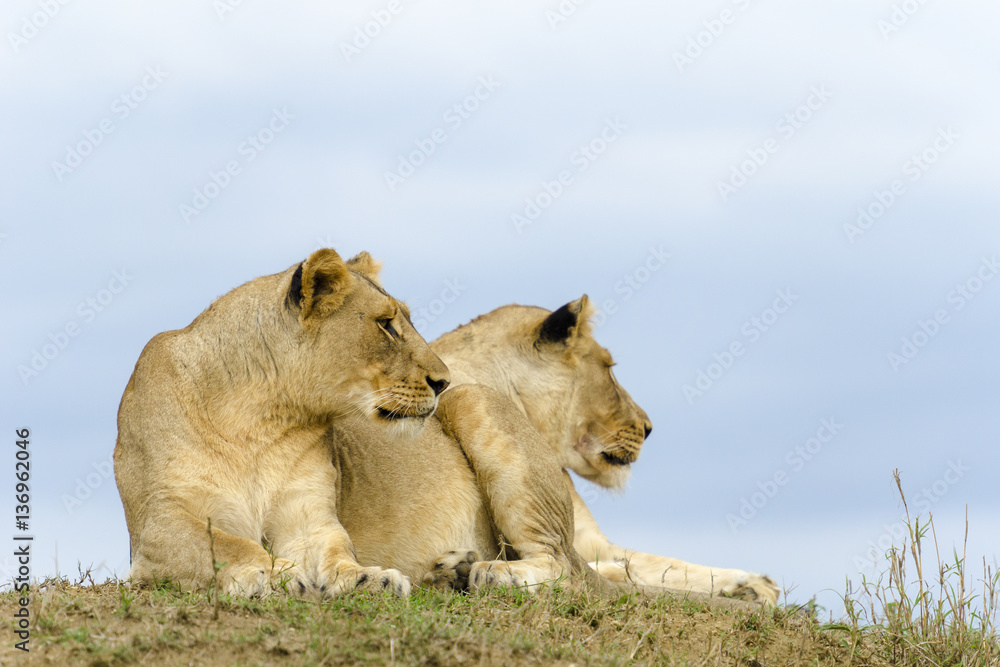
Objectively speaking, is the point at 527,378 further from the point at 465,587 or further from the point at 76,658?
the point at 76,658

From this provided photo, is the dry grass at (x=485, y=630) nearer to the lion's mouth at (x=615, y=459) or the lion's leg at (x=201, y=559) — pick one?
the lion's leg at (x=201, y=559)

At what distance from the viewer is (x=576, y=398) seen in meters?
9.54

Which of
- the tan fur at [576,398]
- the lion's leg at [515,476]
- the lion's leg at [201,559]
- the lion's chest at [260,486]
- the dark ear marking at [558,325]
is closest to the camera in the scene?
the lion's leg at [201,559]

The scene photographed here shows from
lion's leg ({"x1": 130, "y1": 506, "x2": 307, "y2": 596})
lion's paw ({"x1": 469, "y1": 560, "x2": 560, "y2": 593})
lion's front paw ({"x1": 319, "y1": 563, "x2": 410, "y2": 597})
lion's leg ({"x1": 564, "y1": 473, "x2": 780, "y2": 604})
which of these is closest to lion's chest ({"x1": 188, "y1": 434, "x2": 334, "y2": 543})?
lion's leg ({"x1": 130, "y1": 506, "x2": 307, "y2": 596})

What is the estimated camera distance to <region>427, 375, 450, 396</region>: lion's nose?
645 cm

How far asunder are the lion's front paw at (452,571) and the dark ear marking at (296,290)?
65.7 inches

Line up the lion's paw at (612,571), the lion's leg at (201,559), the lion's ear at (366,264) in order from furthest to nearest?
1. the lion's paw at (612,571)
2. the lion's ear at (366,264)
3. the lion's leg at (201,559)

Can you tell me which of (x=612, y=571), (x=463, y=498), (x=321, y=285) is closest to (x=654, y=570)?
(x=612, y=571)

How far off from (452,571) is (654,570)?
3423 millimetres

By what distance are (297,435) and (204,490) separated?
0.60 m

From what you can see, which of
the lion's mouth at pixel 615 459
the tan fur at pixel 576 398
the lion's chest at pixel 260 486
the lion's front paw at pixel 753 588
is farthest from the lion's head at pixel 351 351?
the lion's mouth at pixel 615 459

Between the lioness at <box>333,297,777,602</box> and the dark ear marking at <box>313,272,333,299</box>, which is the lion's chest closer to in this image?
the lioness at <box>333,297,777,602</box>

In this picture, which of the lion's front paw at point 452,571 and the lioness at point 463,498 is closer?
the lion's front paw at point 452,571

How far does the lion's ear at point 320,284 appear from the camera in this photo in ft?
20.4
